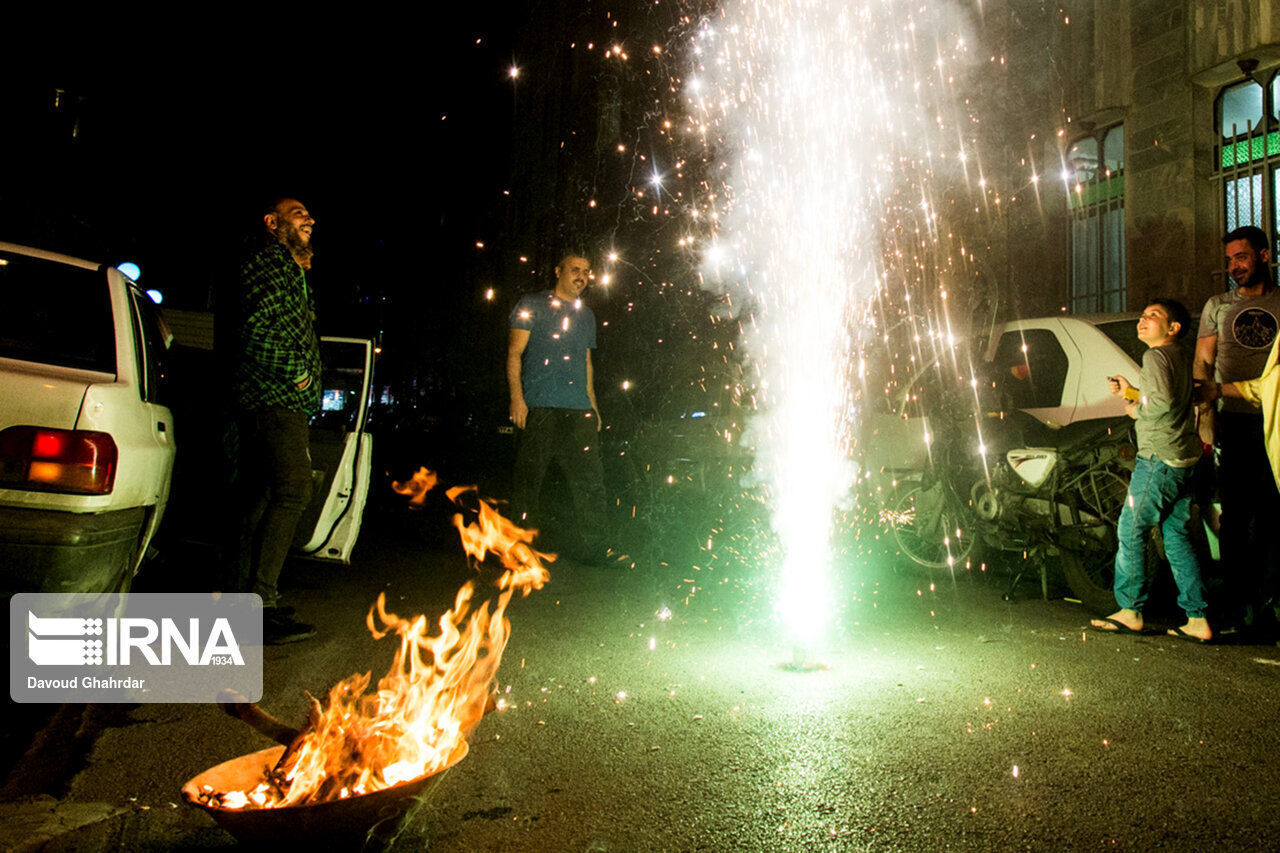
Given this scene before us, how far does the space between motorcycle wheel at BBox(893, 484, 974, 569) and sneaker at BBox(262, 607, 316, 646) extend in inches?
176

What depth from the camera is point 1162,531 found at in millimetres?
4492

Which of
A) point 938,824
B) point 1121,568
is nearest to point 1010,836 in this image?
point 938,824

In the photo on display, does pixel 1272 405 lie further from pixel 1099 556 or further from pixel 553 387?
pixel 553 387

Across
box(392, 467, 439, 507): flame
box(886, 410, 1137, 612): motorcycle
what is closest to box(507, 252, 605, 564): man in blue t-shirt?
box(886, 410, 1137, 612): motorcycle

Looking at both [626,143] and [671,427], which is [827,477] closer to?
[671,427]

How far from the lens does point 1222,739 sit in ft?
9.56

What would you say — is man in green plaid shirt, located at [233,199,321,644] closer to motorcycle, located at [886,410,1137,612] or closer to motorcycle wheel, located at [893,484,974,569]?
motorcycle, located at [886,410,1137,612]

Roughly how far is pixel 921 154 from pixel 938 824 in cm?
1228

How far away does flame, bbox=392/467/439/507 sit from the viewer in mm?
11421

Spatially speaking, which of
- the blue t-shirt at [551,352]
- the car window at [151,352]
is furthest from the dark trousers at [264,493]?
the blue t-shirt at [551,352]

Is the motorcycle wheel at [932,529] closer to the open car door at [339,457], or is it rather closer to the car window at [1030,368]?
the car window at [1030,368]

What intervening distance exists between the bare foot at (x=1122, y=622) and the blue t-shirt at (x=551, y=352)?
3.61 metres

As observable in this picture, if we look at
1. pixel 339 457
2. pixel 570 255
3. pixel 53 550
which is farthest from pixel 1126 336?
pixel 53 550

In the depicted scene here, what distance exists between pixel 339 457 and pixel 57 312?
1.83 meters
